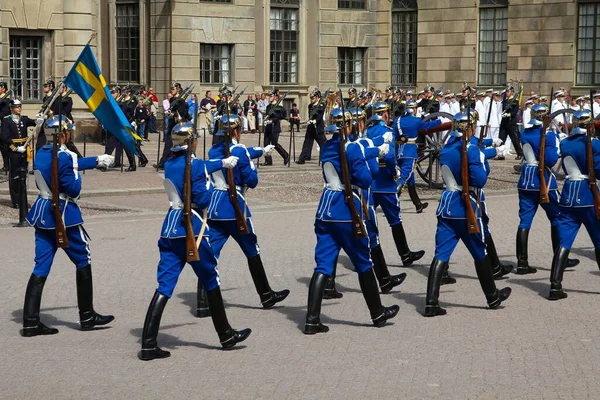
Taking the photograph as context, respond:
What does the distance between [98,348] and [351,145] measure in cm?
272

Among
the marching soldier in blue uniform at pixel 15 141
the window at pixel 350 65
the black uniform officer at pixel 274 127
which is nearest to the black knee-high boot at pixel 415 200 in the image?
the marching soldier in blue uniform at pixel 15 141

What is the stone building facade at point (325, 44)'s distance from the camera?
3441 cm

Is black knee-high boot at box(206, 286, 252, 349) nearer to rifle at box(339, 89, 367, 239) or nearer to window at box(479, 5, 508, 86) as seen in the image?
rifle at box(339, 89, 367, 239)

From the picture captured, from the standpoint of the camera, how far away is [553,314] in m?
11.2

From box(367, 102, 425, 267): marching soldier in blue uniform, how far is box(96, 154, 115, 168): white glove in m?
3.74

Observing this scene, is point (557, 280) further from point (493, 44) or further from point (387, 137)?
point (493, 44)

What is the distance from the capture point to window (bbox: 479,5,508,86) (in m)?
36.4

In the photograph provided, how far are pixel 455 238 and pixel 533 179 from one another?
8.60 feet

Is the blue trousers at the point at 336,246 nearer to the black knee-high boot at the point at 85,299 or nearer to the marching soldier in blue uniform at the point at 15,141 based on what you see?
the black knee-high boot at the point at 85,299

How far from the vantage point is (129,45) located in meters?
37.8

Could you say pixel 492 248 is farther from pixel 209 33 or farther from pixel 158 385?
pixel 209 33

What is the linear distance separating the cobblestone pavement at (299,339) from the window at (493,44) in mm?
21294

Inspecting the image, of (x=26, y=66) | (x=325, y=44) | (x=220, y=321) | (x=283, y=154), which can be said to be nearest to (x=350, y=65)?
(x=325, y=44)

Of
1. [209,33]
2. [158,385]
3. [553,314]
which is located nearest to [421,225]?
[553,314]
